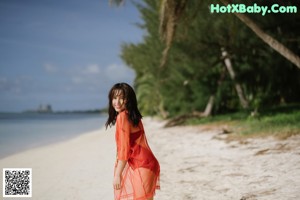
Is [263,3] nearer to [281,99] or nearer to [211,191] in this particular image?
[211,191]

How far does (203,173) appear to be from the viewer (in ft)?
22.8

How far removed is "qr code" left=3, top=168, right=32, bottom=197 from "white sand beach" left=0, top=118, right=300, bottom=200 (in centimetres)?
17

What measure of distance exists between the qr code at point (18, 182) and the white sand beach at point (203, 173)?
17cm

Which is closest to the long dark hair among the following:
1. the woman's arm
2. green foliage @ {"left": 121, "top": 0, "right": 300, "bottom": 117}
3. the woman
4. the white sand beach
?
the woman

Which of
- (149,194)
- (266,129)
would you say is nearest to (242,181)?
(149,194)

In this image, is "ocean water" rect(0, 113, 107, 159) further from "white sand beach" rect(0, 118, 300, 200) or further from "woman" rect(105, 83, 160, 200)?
"woman" rect(105, 83, 160, 200)

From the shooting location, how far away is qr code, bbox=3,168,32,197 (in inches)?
239

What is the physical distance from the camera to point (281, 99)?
2436 centimetres

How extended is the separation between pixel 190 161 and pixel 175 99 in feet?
46.7

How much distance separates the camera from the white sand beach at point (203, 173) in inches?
217

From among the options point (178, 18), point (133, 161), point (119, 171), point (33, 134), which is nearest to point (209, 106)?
point (33, 134)

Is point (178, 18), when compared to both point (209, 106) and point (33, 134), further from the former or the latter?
point (33, 134)

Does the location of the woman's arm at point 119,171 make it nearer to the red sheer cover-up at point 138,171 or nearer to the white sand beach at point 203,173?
the red sheer cover-up at point 138,171

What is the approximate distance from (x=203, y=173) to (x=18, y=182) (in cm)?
328
